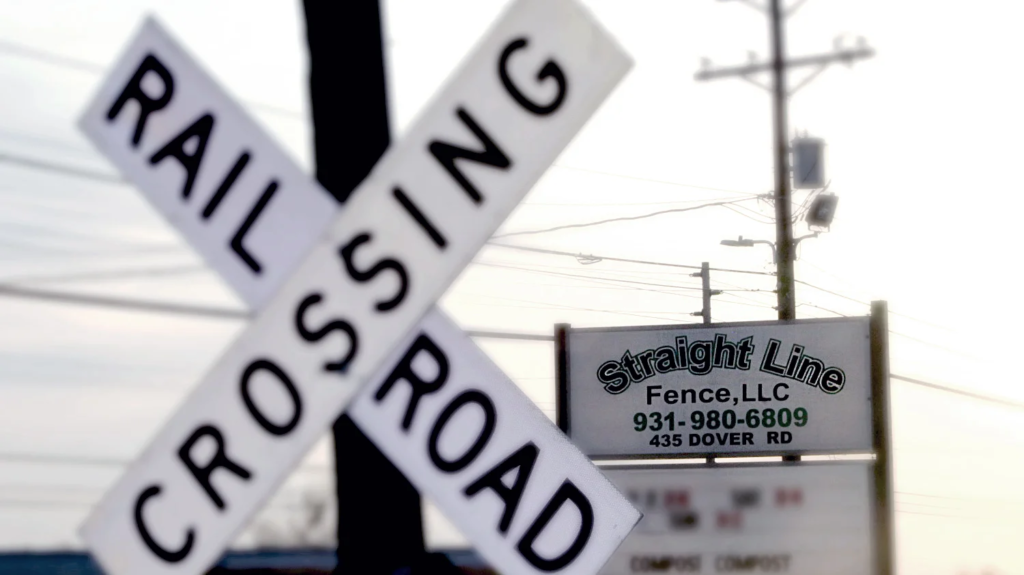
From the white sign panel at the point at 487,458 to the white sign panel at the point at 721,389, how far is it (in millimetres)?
14489

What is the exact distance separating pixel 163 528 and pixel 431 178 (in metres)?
0.69

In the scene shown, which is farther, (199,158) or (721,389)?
(721,389)

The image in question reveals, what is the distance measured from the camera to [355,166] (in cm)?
255

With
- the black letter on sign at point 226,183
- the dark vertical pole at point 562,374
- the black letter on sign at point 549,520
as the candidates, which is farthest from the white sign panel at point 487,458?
the dark vertical pole at point 562,374

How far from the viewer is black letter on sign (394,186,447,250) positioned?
2.07m

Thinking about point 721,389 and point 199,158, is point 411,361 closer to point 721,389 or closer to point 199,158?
point 199,158

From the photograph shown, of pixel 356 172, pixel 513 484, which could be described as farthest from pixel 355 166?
pixel 513 484

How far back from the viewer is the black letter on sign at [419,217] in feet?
6.80

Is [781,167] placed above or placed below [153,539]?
above

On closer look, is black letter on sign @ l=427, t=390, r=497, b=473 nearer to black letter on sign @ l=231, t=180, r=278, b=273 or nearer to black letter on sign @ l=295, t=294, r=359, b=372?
black letter on sign @ l=295, t=294, r=359, b=372

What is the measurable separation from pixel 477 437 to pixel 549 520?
17 centimetres

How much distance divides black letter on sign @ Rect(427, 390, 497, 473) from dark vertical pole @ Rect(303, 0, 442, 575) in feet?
1.54

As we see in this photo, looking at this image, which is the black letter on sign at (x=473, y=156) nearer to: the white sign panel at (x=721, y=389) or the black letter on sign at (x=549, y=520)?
the black letter on sign at (x=549, y=520)

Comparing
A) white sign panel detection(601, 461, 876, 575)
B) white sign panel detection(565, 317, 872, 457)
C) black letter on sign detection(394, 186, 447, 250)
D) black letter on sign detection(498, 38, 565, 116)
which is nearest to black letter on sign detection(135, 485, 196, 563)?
black letter on sign detection(394, 186, 447, 250)
